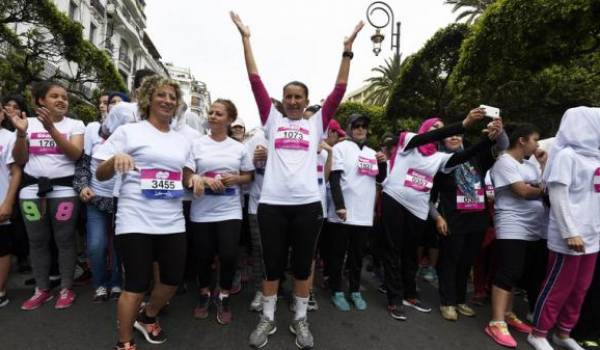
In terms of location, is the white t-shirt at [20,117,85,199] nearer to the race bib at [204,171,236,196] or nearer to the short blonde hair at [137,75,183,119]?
the short blonde hair at [137,75,183,119]

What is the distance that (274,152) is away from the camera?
284 centimetres

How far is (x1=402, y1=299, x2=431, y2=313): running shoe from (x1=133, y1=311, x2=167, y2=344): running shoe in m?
2.40

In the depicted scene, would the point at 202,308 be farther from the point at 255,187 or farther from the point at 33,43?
the point at 33,43

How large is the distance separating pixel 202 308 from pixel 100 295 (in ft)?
3.48

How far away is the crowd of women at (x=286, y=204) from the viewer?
2.51 meters

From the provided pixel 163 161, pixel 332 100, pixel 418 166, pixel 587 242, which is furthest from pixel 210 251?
pixel 587 242

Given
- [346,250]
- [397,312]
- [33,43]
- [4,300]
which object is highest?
[33,43]

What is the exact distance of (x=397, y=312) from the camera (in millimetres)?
3508

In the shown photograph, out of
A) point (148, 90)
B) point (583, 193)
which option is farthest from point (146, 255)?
point (583, 193)

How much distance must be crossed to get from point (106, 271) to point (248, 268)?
1.74m

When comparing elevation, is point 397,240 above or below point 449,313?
above

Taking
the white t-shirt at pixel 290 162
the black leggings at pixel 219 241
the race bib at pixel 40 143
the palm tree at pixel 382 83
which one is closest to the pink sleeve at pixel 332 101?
the white t-shirt at pixel 290 162

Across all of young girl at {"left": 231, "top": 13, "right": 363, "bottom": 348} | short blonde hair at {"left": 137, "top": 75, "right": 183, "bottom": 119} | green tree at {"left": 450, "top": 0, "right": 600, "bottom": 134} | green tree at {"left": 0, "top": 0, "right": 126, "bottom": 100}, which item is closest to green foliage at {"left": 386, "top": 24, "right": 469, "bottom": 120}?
green tree at {"left": 450, "top": 0, "right": 600, "bottom": 134}

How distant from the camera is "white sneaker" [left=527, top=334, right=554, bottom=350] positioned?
295 cm
